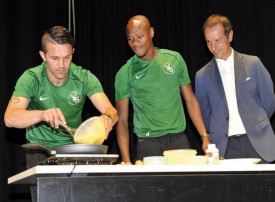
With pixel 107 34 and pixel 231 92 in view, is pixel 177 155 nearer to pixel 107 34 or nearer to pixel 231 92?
pixel 231 92

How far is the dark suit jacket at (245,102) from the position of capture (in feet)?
10.3

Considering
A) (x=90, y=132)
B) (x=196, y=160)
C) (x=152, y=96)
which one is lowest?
(x=196, y=160)

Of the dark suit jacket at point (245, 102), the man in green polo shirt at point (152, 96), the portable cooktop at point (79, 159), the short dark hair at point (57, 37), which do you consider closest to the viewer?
the portable cooktop at point (79, 159)

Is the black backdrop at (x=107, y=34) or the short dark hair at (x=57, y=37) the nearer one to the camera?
the short dark hair at (x=57, y=37)

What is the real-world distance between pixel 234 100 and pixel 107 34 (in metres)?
1.47

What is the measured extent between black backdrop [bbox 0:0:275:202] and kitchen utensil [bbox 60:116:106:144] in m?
1.93

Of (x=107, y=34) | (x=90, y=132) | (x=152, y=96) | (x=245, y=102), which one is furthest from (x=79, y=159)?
(x=107, y=34)

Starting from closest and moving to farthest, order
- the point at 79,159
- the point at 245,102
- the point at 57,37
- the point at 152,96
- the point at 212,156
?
the point at 79,159
the point at 212,156
the point at 57,37
the point at 245,102
the point at 152,96

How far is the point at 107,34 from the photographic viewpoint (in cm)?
432

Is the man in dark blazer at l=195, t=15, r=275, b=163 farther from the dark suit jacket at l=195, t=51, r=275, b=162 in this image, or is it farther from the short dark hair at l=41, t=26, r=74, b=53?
the short dark hair at l=41, t=26, r=74, b=53

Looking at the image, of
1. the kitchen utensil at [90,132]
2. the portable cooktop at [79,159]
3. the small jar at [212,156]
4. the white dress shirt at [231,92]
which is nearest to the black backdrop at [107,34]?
the white dress shirt at [231,92]

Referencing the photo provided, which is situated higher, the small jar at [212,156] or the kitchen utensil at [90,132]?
the kitchen utensil at [90,132]

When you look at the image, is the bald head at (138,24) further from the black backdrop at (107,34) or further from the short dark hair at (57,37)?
the black backdrop at (107,34)

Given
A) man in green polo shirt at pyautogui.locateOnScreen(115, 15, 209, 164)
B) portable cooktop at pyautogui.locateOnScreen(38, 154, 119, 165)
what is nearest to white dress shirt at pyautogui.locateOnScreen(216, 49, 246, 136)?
man in green polo shirt at pyautogui.locateOnScreen(115, 15, 209, 164)
